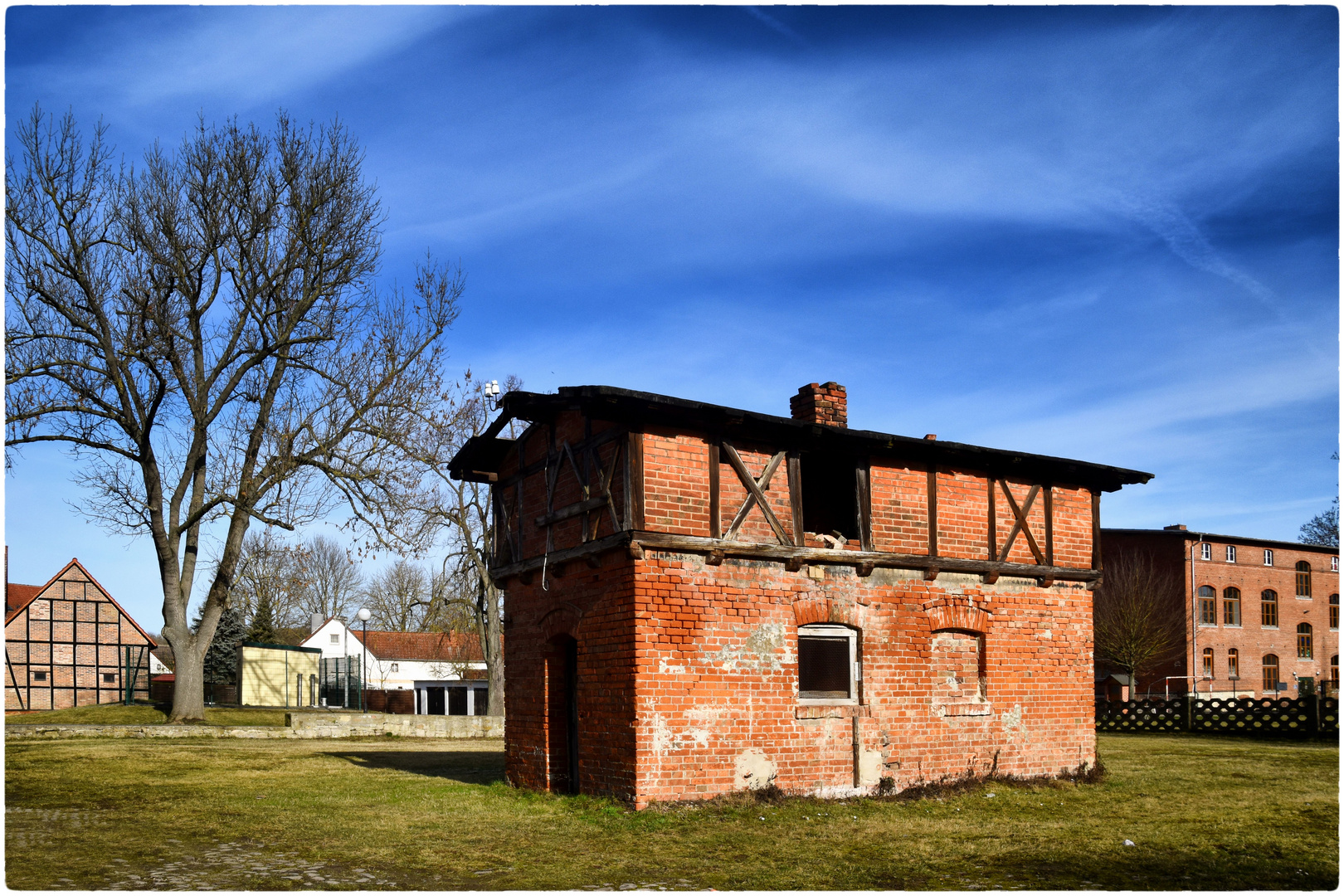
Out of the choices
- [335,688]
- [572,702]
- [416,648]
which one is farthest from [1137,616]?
[416,648]

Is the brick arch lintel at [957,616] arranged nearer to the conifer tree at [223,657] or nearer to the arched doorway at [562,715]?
the arched doorway at [562,715]

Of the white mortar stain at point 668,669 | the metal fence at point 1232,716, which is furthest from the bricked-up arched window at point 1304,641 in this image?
the white mortar stain at point 668,669

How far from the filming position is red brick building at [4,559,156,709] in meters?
41.8

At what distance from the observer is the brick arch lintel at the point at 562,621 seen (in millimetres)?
13570

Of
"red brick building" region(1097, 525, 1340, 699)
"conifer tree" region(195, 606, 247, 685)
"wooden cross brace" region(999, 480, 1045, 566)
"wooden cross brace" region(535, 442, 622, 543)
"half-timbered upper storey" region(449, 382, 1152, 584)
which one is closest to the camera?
"half-timbered upper storey" region(449, 382, 1152, 584)

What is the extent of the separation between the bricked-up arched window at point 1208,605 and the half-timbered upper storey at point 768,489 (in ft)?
112

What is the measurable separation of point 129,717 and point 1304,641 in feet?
162

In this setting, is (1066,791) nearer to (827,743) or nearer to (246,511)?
(827,743)

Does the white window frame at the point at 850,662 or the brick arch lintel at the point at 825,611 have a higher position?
the brick arch lintel at the point at 825,611

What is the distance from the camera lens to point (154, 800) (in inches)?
552

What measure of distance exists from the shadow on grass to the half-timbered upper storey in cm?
355

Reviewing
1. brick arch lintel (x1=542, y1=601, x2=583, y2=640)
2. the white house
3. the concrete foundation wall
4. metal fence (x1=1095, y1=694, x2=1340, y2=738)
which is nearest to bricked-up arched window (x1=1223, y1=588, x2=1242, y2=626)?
metal fence (x1=1095, y1=694, x2=1340, y2=738)

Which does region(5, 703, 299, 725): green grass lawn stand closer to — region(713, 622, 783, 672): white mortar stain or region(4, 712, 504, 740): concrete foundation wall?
region(4, 712, 504, 740): concrete foundation wall

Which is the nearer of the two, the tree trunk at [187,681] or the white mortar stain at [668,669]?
the white mortar stain at [668,669]
